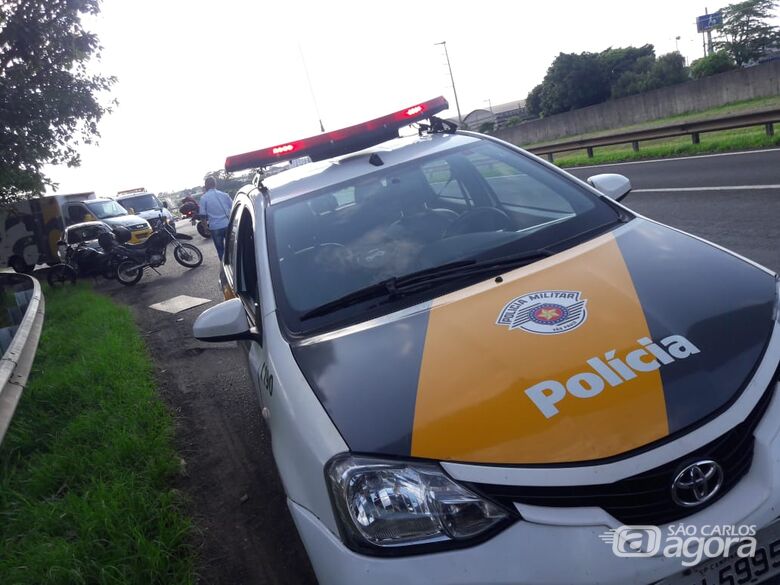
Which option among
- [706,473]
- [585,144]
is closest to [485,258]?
[706,473]

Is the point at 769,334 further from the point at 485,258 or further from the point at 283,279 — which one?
the point at 283,279

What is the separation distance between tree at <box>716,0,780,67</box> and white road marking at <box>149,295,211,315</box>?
132 ft

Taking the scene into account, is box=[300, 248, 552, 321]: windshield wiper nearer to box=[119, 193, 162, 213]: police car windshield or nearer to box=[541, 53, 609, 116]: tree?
box=[119, 193, 162, 213]: police car windshield

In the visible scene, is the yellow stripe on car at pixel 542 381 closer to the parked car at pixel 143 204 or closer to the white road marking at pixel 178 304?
the white road marking at pixel 178 304

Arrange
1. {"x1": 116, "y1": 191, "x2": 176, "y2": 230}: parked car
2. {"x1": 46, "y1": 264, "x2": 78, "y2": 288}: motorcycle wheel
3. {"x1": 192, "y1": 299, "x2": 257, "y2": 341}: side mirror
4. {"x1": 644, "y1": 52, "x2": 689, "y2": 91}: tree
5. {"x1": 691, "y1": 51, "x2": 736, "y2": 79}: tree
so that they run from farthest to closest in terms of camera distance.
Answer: {"x1": 644, "y1": 52, "x2": 689, "y2": 91}: tree, {"x1": 691, "y1": 51, "x2": 736, "y2": 79}: tree, {"x1": 116, "y1": 191, "x2": 176, "y2": 230}: parked car, {"x1": 46, "y1": 264, "x2": 78, "y2": 288}: motorcycle wheel, {"x1": 192, "y1": 299, "x2": 257, "y2": 341}: side mirror

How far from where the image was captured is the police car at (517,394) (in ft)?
5.89

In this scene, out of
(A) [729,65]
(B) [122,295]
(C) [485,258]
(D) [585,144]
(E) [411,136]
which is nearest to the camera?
(C) [485,258]

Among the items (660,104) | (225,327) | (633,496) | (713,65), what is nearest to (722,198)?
(225,327)

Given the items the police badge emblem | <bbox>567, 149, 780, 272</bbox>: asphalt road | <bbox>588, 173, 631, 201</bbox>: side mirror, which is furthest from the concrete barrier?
the police badge emblem

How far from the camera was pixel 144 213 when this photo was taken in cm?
2502

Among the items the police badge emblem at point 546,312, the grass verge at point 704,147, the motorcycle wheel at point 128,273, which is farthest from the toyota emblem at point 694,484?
the motorcycle wheel at point 128,273

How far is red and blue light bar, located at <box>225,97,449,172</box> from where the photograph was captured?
12.7 feet

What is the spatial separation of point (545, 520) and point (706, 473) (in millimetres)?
451

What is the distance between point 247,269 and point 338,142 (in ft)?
2.98
